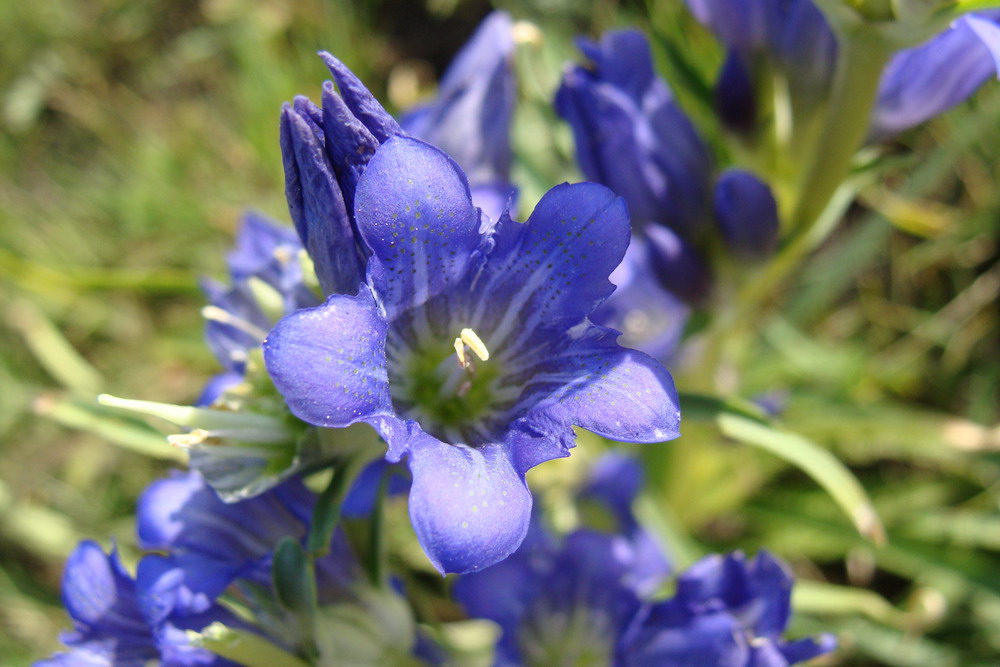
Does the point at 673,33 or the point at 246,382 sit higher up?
the point at 246,382

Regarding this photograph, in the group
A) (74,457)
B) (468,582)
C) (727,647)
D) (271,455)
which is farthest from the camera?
(74,457)

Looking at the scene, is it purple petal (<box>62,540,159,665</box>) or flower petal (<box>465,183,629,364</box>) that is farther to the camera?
purple petal (<box>62,540,159,665</box>)

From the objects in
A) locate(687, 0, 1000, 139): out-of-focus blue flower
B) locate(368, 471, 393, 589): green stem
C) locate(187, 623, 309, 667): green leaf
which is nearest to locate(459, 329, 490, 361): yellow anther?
locate(368, 471, 393, 589): green stem

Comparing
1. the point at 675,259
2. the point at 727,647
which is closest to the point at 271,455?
the point at 727,647

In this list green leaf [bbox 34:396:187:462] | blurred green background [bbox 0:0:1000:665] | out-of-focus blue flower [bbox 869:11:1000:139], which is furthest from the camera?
blurred green background [bbox 0:0:1000:665]

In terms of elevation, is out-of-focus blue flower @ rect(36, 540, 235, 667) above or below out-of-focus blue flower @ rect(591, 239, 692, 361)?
above

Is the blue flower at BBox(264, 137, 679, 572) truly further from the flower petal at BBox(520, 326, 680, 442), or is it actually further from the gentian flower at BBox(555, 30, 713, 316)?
the gentian flower at BBox(555, 30, 713, 316)

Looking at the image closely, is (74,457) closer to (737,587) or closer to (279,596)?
(279,596)
